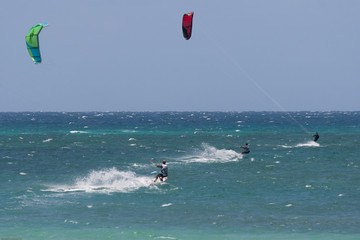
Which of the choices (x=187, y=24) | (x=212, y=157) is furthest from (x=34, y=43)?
(x=212, y=157)

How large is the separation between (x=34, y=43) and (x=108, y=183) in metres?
9.62

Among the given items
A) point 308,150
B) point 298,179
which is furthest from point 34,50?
point 308,150

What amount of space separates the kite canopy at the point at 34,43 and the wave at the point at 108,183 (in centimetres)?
788

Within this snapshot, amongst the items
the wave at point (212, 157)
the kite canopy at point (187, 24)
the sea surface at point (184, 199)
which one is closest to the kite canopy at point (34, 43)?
the sea surface at point (184, 199)

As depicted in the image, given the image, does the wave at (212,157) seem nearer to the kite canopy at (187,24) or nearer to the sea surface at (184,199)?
the sea surface at (184,199)

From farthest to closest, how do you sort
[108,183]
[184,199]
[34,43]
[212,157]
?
[212,157] → [108,183] → [34,43] → [184,199]

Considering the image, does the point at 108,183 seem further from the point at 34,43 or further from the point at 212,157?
the point at 212,157

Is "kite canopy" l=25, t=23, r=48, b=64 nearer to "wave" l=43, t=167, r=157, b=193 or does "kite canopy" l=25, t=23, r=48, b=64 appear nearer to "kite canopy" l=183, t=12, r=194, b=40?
"wave" l=43, t=167, r=157, b=193

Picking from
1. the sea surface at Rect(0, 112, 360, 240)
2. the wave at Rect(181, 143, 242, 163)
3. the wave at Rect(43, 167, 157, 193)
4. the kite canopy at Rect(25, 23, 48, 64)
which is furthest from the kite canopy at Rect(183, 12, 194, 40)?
the wave at Rect(181, 143, 242, 163)

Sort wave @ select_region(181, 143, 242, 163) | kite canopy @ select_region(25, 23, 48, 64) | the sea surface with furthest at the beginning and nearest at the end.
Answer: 1. wave @ select_region(181, 143, 242, 163)
2. kite canopy @ select_region(25, 23, 48, 64)
3. the sea surface

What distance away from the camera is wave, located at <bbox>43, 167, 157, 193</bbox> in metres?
31.2

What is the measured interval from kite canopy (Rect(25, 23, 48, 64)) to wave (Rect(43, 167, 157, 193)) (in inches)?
310

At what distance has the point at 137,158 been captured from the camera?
49.3 m

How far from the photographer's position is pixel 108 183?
33250 millimetres
